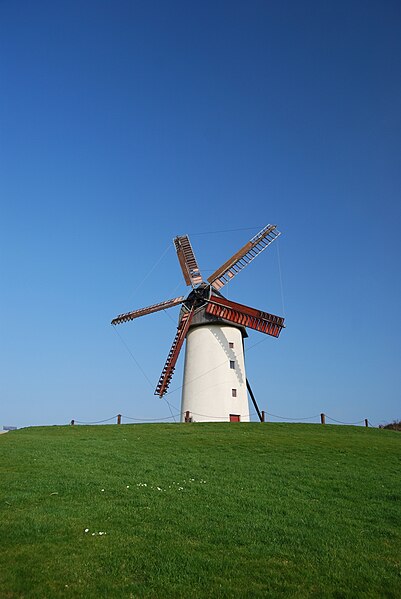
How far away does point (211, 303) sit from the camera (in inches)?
1490

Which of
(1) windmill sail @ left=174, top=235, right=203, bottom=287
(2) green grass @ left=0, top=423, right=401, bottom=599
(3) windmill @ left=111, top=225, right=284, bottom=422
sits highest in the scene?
(1) windmill sail @ left=174, top=235, right=203, bottom=287

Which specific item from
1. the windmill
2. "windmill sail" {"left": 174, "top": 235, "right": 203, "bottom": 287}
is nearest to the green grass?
the windmill

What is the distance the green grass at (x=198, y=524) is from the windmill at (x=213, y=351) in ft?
52.5

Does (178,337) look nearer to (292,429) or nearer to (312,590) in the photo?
(292,429)

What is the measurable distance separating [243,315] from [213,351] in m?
3.55

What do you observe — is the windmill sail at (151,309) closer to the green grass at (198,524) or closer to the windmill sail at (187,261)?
the windmill sail at (187,261)

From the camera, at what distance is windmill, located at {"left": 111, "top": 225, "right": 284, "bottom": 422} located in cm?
3612

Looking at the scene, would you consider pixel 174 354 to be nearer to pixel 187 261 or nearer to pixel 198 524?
pixel 187 261

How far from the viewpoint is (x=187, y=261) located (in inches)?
1629

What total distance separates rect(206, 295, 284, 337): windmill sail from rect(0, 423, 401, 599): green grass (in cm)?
1717

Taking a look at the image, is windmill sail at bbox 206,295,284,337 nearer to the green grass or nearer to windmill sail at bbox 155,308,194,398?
windmill sail at bbox 155,308,194,398

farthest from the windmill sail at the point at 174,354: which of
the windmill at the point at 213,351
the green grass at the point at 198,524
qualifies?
the green grass at the point at 198,524

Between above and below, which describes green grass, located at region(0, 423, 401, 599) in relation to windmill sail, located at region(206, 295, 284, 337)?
below

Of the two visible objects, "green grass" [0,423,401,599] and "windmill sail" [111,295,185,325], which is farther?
"windmill sail" [111,295,185,325]
